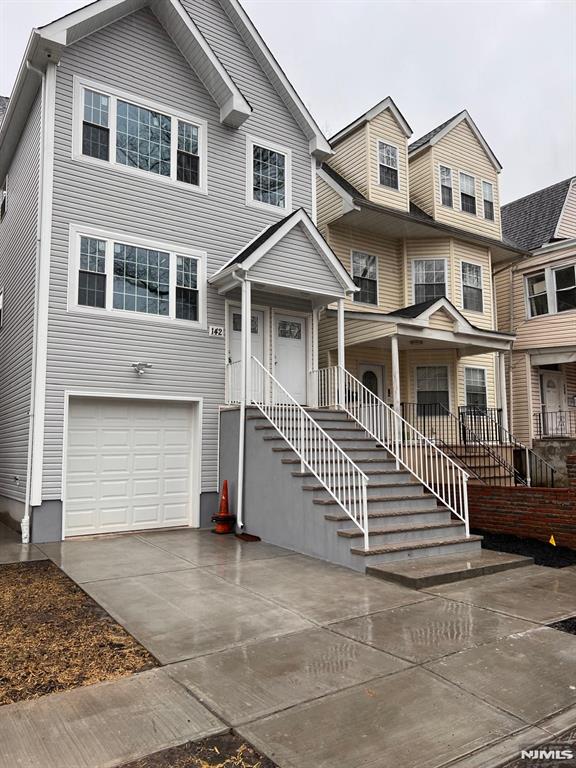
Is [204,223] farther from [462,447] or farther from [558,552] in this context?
[558,552]

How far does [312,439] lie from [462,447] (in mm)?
5142

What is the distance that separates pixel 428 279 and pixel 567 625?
1160cm

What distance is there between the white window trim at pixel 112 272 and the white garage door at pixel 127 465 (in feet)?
4.96

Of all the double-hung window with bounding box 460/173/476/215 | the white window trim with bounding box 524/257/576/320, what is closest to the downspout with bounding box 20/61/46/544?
the double-hung window with bounding box 460/173/476/215

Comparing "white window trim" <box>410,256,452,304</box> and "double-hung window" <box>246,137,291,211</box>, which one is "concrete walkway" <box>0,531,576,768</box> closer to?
"double-hung window" <box>246,137,291,211</box>

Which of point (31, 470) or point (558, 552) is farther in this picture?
point (31, 470)

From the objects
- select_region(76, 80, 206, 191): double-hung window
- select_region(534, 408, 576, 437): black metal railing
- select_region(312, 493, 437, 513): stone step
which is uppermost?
select_region(76, 80, 206, 191): double-hung window

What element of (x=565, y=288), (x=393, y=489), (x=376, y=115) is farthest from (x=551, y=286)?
(x=393, y=489)

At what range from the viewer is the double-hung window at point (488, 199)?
16.8m

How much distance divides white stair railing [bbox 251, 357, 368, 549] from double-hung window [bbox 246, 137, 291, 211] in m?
4.01

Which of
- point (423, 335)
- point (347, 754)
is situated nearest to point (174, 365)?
point (423, 335)

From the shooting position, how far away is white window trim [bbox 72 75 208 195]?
982 centimetres

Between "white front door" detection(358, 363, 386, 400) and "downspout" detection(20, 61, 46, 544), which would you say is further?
"white front door" detection(358, 363, 386, 400)

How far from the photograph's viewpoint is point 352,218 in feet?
46.3
